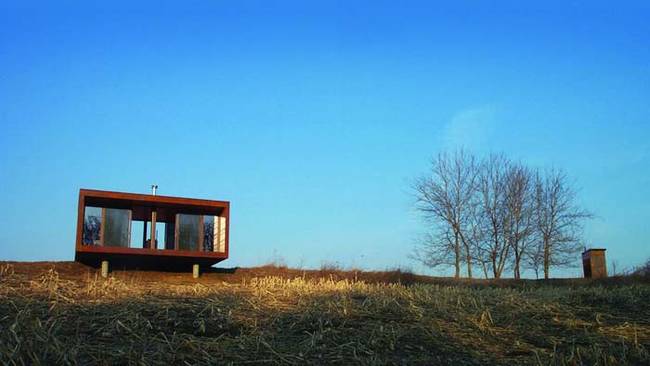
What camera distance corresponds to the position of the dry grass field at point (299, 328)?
5.82 meters

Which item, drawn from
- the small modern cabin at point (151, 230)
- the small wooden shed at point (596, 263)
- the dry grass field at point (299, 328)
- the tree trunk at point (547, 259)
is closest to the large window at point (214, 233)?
the small modern cabin at point (151, 230)

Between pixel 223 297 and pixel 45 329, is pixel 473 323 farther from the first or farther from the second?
pixel 45 329

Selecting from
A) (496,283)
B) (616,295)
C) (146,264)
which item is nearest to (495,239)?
(496,283)

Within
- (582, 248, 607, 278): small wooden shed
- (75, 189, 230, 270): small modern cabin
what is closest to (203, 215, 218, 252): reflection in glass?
(75, 189, 230, 270): small modern cabin

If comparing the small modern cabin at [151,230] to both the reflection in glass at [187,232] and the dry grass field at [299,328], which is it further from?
the dry grass field at [299,328]

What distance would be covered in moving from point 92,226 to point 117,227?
78 centimetres

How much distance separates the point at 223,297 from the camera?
8812 millimetres

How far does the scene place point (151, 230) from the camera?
22.1 metres

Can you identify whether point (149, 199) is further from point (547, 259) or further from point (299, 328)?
point (547, 259)

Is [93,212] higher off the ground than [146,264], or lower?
higher

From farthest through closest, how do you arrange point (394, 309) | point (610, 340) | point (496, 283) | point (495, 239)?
point (495, 239) → point (496, 283) → point (394, 309) → point (610, 340)

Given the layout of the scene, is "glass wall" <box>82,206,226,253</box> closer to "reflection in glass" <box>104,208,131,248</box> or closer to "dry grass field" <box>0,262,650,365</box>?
"reflection in glass" <box>104,208,131,248</box>

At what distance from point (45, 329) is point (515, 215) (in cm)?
3877

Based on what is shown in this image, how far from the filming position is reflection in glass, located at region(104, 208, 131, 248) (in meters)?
20.3
